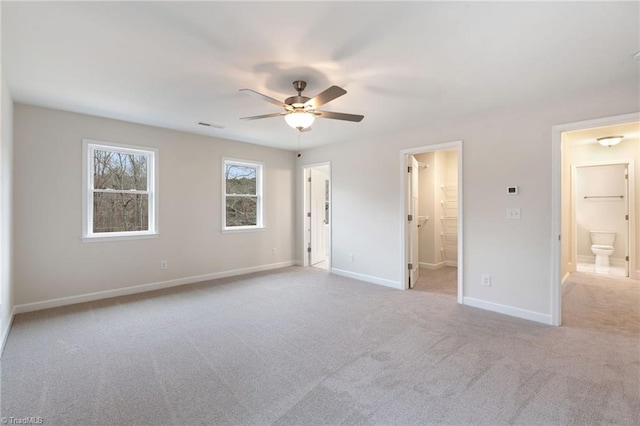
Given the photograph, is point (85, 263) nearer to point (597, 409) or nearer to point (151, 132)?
point (151, 132)

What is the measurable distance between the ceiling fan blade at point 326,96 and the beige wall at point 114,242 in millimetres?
3055

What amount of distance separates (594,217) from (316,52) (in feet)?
24.4

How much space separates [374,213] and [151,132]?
368 centimetres

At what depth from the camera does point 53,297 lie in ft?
Answer: 12.5

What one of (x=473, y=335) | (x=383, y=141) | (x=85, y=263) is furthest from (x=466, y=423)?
(x=85, y=263)

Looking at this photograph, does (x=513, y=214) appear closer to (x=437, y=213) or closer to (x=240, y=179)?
(x=437, y=213)

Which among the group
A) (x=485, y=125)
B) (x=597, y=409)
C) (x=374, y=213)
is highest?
(x=485, y=125)

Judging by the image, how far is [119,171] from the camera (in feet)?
14.4

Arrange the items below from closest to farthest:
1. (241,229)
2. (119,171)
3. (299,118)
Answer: (299,118)
(119,171)
(241,229)

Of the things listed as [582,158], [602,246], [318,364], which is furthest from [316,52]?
[602,246]

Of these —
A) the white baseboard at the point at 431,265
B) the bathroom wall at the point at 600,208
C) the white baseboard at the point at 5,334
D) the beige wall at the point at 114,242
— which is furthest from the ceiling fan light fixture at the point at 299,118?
the bathroom wall at the point at 600,208

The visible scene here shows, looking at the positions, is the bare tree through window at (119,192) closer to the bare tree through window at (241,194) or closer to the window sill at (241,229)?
the window sill at (241,229)

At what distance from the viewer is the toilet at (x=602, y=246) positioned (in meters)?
6.16

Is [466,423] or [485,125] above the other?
[485,125]
